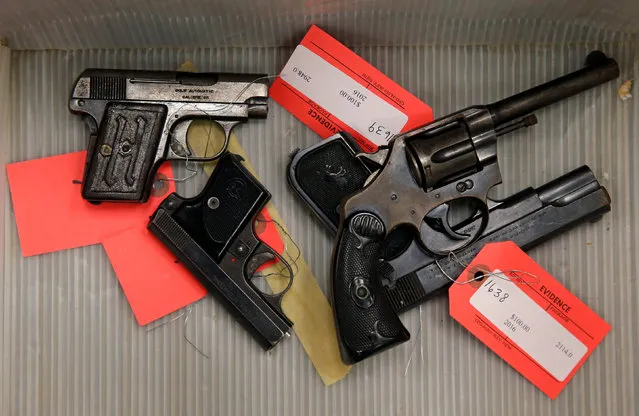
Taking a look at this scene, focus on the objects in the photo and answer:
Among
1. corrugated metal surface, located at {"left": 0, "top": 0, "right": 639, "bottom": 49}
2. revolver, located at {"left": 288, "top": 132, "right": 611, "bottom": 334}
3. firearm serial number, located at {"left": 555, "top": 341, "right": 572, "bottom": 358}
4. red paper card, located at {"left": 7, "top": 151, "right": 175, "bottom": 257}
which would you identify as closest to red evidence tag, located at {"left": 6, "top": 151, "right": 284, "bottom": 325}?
red paper card, located at {"left": 7, "top": 151, "right": 175, "bottom": 257}

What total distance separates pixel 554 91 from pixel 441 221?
0.29m

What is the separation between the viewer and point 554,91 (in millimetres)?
1049

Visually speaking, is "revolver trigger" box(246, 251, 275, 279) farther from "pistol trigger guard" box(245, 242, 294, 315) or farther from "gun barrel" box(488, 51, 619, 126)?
"gun barrel" box(488, 51, 619, 126)

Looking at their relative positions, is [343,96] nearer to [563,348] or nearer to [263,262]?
[263,262]

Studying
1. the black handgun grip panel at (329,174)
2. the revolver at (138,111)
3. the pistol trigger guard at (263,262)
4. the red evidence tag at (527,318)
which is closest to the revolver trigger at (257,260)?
the pistol trigger guard at (263,262)

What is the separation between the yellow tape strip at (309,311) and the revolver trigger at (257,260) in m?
0.03

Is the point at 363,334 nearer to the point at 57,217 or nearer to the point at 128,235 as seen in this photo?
the point at 128,235

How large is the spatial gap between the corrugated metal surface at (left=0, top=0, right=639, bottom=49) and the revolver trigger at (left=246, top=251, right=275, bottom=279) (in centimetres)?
39

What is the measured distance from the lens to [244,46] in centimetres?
113

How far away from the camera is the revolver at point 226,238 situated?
42.1 inches

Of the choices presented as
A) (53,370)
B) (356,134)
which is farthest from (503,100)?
(53,370)

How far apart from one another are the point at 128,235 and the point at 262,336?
304mm

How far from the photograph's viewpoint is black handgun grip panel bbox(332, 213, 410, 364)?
969 millimetres

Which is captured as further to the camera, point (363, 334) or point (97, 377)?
point (97, 377)
